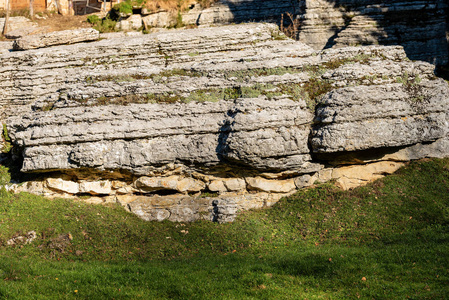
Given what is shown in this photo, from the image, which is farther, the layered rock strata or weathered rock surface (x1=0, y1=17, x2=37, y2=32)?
weathered rock surface (x1=0, y1=17, x2=37, y2=32)

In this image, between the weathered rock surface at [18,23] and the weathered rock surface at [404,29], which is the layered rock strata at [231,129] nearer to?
the weathered rock surface at [404,29]

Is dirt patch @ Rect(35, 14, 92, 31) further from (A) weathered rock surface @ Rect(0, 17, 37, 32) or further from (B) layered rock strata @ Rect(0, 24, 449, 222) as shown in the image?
(B) layered rock strata @ Rect(0, 24, 449, 222)

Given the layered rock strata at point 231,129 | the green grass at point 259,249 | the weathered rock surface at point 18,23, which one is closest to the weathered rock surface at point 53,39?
the layered rock strata at point 231,129

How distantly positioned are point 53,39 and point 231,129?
12.9 meters

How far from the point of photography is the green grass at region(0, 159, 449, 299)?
892 centimetres

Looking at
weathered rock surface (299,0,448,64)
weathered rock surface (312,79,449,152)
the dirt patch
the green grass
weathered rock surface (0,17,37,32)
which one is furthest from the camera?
weathered rock surface (0,17,37,32)

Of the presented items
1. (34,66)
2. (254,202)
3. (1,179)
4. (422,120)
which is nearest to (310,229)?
(254,202)

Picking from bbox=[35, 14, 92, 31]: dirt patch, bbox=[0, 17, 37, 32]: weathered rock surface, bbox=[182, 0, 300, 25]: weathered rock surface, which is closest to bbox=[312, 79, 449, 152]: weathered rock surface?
bbox=[182, 0, 300, 25]: weathered rock surface

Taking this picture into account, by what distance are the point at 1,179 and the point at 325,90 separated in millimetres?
12979

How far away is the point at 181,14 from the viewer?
88.2 ft

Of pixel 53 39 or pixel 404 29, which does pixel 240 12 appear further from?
pixel 53 39

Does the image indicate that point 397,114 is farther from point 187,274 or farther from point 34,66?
point 34,66

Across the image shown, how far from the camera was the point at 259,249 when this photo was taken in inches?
469

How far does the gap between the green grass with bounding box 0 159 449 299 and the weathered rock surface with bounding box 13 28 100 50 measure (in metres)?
9.51
